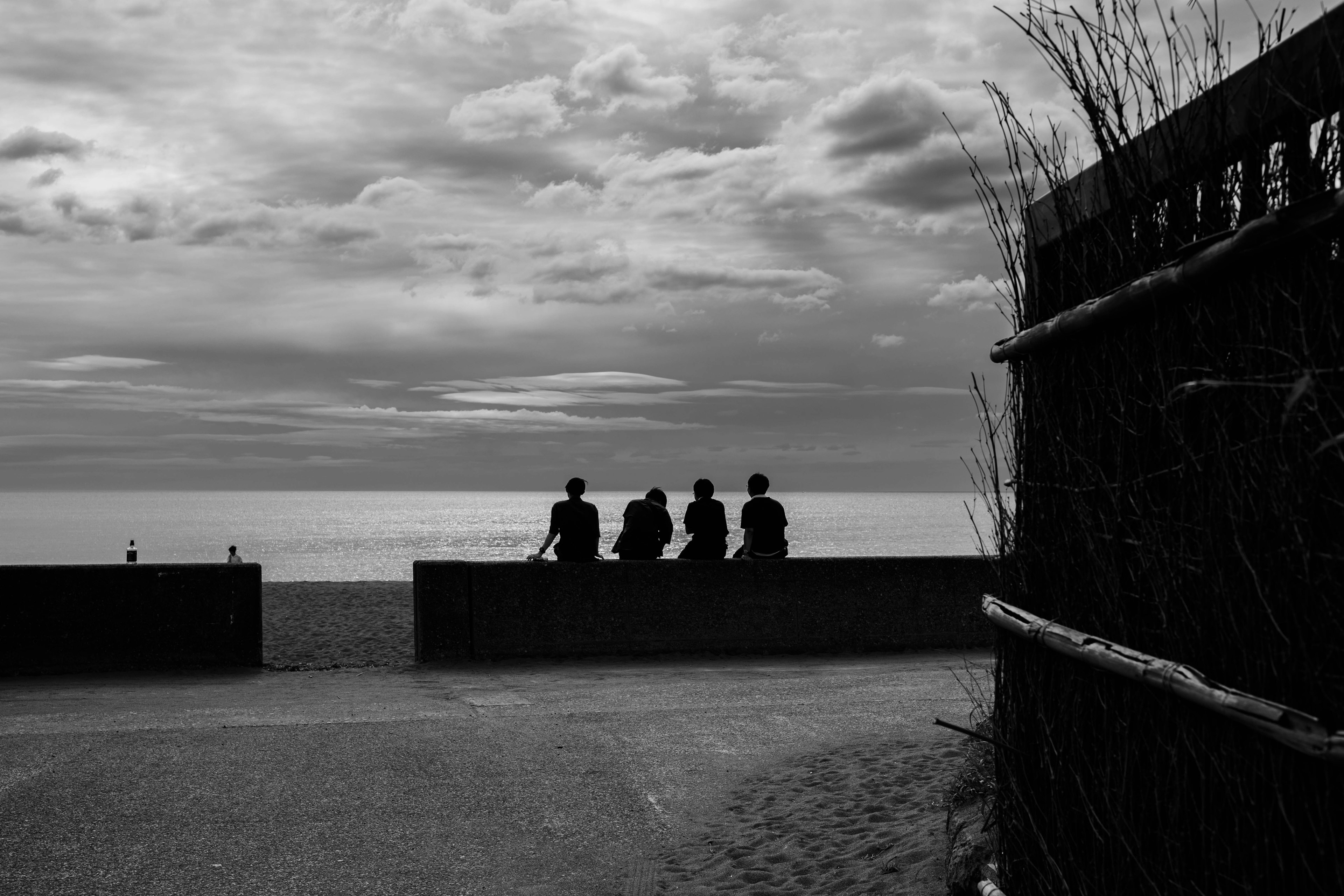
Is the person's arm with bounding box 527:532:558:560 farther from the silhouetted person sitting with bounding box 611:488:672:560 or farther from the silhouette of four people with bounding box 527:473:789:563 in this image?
the silhouetted person sitting with bounding box 611:488:672:560

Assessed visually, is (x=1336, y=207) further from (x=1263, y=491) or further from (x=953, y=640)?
(x=953, y=640)

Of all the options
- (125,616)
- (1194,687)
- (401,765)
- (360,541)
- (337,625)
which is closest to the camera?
(1194,687)

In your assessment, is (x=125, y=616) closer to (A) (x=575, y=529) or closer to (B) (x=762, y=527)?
(A) (x=575, y=529)

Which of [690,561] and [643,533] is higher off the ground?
[643,533]

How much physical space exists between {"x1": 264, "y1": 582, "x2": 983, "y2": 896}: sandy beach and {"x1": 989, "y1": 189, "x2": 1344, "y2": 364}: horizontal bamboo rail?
2.47 meters

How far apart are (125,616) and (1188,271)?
10.5m

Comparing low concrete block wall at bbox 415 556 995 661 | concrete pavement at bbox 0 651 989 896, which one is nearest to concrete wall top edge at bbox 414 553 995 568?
low concrete block wall at bbox 415 556 995 661

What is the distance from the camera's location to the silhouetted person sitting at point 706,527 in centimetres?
1235

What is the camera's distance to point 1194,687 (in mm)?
2645

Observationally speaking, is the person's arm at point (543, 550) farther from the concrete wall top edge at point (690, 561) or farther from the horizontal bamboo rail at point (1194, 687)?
the horizontal bamboo rail at point (1194, 687)

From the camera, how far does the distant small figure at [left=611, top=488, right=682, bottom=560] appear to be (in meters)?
12.3

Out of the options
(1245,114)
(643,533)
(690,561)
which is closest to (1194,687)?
(1245,114)

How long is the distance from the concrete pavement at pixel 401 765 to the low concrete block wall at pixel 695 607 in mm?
581

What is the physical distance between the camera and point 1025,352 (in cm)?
376
